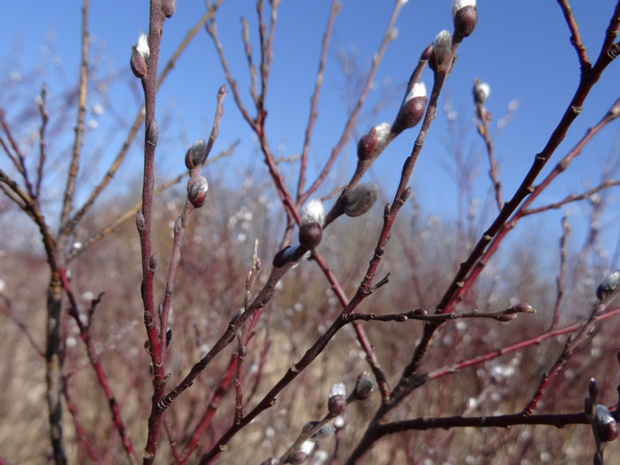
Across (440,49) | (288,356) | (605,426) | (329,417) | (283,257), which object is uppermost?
(288,356)

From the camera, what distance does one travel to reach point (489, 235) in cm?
72

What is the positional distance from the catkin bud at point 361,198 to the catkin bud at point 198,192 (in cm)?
20

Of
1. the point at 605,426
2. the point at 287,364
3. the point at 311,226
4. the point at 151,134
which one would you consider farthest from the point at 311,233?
the point at 287,364

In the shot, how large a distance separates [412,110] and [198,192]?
0.28m

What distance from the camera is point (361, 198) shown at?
1.52ft

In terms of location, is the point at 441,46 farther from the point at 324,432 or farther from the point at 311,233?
the point at 324,432

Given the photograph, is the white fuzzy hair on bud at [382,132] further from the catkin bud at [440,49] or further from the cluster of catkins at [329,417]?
the cluster of catkins at [329,417]

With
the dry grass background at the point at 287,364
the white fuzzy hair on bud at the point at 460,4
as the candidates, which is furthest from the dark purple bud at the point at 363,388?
the dry grass background at the point at 287,364

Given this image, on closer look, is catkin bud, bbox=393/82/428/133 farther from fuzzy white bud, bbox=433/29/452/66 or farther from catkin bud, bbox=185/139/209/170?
catkin bud, bbox=185/139/209/170

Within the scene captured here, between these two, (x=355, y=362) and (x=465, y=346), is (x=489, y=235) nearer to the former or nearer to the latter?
(x=465, y=346)

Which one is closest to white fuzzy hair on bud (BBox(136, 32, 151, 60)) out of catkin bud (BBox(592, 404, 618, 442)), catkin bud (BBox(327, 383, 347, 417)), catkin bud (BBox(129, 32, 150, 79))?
catkin bud (BBox(129, 32, 150, 79))

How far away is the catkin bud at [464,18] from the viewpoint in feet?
1.72

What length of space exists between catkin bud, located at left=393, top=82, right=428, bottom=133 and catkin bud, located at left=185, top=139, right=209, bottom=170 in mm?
257

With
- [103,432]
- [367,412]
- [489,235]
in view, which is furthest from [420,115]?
[103,432]
